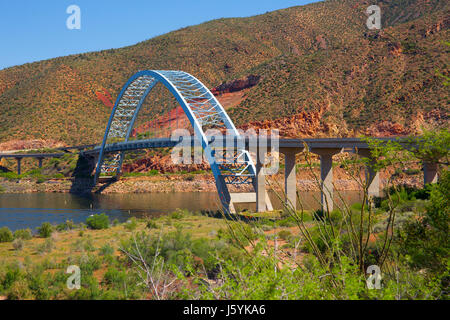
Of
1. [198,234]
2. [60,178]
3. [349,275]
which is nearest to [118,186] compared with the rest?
[60,178]

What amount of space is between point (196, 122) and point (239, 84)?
50445 mm

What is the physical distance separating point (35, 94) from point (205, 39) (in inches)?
1663

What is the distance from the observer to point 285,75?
3027 inches

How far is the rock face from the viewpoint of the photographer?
84419mm

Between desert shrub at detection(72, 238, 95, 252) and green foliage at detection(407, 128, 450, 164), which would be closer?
green foliage at detection(407, 128, 450, 164)

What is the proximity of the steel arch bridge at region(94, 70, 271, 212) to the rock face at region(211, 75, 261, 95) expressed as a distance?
25.8 m

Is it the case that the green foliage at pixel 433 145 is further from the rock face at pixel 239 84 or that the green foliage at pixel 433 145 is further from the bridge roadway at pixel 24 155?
the rock face at pixel 239 84

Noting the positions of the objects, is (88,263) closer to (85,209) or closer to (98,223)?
(98,223)

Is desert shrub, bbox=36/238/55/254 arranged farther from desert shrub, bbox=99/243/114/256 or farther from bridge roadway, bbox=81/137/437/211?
bridge roadway, bbox=81/137/437/211

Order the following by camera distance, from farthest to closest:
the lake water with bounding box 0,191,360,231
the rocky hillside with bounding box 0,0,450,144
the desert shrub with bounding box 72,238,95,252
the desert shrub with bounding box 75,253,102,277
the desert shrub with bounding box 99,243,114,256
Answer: the rocky hillside with bounding box 0,0,450,144 < the lake water with bounding box 0,191,360,231 < the desert shrub with bounding box 72,238,95,252 < the desert shrub with bounding box 99,243,114,256 < the desert shrub with bounding box 75,253,102,277

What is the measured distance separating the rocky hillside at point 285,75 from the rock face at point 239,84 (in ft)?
0.62

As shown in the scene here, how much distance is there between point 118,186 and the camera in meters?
62.2

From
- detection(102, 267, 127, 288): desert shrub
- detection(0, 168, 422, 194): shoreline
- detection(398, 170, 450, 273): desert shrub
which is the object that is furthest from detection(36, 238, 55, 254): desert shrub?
detection(0, 168, 422, 194): shoreline

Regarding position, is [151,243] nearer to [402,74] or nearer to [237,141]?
[237,141]
